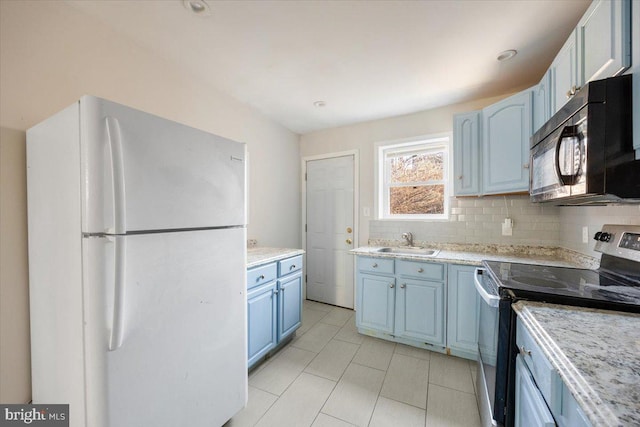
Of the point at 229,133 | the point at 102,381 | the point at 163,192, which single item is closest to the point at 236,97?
the point at 229,133

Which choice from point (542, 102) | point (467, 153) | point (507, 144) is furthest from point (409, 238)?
point (542, 102)

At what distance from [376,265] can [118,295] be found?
6.69 ft

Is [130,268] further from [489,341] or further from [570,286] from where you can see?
[570,286]

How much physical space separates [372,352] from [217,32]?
9.20 feet

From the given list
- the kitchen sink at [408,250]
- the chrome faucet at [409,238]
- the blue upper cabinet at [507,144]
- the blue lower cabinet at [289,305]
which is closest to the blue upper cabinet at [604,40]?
the blue upper cabinet at [507,144]

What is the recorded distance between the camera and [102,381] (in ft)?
3.02

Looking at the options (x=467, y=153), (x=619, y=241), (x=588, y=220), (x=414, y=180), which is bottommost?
(x=619, y=241)

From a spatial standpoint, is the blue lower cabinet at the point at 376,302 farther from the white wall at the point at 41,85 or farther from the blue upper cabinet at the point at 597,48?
the white wall at the point at 41,85

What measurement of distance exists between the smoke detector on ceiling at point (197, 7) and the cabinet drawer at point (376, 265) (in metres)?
2.28

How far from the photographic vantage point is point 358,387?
1816 millimetres

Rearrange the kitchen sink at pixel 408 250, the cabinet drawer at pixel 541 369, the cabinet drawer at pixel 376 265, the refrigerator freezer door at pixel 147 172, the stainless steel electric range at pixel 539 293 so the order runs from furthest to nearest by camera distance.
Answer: the kitchen sink at pixel 408 250 → the cabinet drawer at pixel 376 265 → the stainless steel electric range at pixel 539 293 → the refrigerator freezer door at pixel 147 172 → the cabinet drawer at pixel 541 369

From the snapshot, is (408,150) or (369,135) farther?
(369,135)

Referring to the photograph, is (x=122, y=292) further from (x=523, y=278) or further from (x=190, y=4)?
(x=523, y=278)

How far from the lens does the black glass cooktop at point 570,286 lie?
3.16 ft
